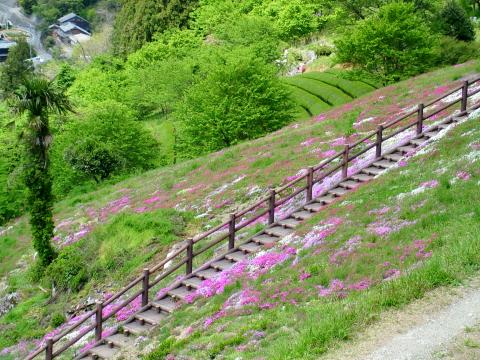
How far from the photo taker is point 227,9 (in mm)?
100188

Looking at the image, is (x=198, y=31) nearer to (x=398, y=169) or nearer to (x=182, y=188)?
(x=182, y=188)

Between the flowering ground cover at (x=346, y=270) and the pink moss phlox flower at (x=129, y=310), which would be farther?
the pink moss phlox flower at (x=129, y=310)

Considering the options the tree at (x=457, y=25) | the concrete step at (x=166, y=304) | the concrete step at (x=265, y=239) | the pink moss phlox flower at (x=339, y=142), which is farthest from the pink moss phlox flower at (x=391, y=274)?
the tree at (x=457, y=25)

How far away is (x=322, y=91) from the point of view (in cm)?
6694

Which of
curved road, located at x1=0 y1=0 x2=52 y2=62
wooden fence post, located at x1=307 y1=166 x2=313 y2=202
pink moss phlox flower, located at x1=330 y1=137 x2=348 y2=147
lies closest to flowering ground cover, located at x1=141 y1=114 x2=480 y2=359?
wooden fence post, located at x1=307 y1=166 x2=313 y2=202

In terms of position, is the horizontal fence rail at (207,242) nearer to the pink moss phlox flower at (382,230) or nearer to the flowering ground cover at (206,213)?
the flowering ground cover at (206,213)

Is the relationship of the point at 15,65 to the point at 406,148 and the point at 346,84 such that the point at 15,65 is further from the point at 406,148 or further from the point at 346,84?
the point at 406,148

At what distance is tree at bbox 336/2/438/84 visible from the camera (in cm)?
5138

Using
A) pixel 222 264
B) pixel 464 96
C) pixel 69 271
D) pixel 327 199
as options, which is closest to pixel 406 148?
pixel 464 96

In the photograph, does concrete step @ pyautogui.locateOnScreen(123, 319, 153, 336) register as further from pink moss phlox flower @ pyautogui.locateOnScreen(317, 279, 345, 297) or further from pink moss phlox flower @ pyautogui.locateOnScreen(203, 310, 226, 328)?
pink moss phlox flower @ pyautogui.locateOnScreen(317, 279, 345, 297)

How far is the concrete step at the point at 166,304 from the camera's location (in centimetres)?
1961

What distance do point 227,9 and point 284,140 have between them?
69.5m

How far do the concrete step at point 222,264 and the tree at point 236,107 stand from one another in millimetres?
27622

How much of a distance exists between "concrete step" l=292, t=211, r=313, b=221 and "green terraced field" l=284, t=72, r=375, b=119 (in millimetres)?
37858
